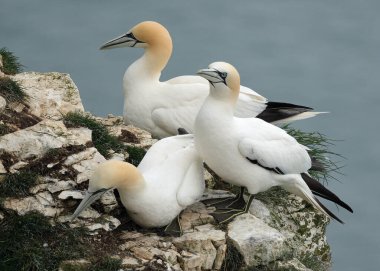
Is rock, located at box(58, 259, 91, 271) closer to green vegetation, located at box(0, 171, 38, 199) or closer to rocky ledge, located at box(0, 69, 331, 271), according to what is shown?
rocky ledge, located at box(0, 69, 331, 271)

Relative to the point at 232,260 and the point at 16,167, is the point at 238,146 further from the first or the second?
the point at 16,167

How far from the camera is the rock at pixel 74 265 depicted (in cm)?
877

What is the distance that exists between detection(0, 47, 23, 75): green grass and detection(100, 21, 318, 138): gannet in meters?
0.97

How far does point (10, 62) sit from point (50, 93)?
3.50 feet

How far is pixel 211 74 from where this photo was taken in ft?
30.8

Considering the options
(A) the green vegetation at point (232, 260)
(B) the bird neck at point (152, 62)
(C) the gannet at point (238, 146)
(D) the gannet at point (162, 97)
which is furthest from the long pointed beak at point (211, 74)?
(B) the bird neck at point (152, 62)

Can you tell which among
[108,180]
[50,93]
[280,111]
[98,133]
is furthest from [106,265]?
[280,111]

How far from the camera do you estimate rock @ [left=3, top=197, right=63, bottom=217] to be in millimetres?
9109

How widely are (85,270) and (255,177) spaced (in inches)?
70.6

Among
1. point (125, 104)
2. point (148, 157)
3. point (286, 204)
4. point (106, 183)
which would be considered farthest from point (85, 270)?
point (125, 104)

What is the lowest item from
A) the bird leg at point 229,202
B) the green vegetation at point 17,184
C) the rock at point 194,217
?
the rock at point 194,217

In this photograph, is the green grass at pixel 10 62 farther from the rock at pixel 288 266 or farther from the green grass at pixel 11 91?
the rock at pixel 288 266

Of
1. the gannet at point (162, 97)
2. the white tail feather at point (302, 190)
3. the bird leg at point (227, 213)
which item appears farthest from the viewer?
the gannet at point (162, 97)

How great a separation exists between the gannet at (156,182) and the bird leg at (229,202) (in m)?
0.39
